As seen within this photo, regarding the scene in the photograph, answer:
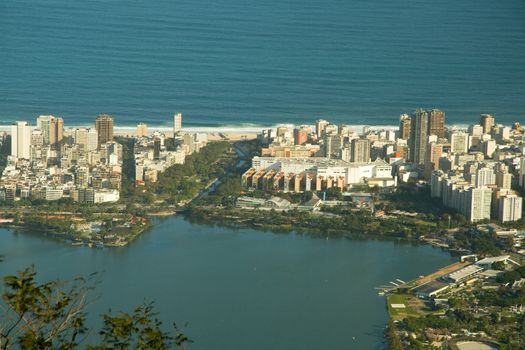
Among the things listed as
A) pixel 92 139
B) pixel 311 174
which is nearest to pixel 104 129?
pixel 92 139

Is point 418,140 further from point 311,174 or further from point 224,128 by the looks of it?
point 224,128

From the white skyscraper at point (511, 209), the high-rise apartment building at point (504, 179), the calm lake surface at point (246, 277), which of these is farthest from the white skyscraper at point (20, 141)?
the white skyscraper at point (511, 209)

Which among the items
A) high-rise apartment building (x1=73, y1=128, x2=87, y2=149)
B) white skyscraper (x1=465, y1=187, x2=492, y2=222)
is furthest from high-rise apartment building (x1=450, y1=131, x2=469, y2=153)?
high-rise apartment building (x1=73, y1=128, x2=87, y2=149)

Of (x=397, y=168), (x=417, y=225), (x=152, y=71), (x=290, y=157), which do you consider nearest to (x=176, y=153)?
(x=290, y=157)

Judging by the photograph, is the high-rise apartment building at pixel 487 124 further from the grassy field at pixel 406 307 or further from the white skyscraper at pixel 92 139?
the grassy field at pixel 406 307

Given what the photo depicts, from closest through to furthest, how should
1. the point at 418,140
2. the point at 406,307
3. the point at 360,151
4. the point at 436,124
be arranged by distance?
the point at 406,307, the point at 360,151, the point at 418,140, the point at 436,124

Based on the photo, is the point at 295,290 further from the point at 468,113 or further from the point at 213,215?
the point at 468,113
